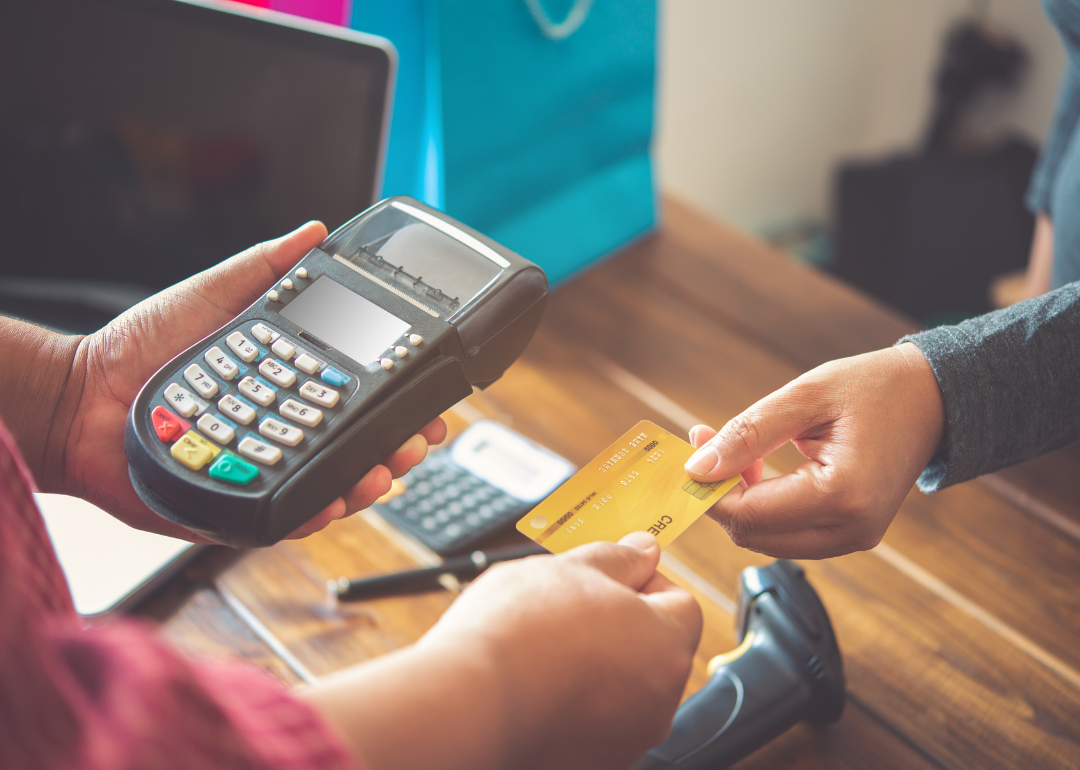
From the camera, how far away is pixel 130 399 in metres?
0.52

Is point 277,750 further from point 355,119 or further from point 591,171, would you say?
point 591,171

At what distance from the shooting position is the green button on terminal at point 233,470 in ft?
1.34

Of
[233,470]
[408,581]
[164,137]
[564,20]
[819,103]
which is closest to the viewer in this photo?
[233,470]

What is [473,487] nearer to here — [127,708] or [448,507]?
[448,507]

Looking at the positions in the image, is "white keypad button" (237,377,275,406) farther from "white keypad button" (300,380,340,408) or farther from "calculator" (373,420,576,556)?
"calculator" (373,420,576,556)

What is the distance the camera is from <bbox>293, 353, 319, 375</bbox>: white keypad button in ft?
1.50

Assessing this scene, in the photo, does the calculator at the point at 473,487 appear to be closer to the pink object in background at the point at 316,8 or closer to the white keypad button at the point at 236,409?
the white keypad button at the point at 236,409

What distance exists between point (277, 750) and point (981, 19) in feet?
7.11

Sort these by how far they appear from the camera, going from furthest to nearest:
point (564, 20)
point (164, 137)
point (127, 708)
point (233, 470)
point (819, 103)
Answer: point (819, 103)
point (564, 20)
point (164, 137)
point (233, 470)
point (127, 708)

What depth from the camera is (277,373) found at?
46 centimetres

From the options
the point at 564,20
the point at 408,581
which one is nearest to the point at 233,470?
the point at 408,581

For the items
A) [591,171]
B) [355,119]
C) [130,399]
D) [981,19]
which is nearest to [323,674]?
[130,399]

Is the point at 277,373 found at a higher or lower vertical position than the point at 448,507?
higher

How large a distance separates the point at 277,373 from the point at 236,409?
0.03 metres
